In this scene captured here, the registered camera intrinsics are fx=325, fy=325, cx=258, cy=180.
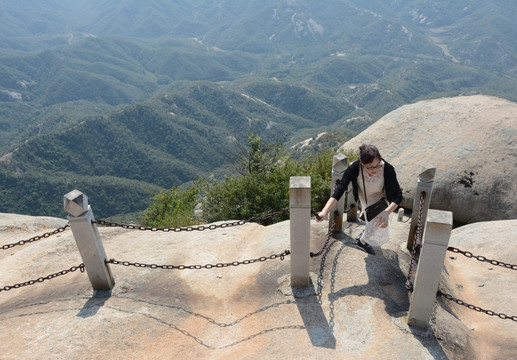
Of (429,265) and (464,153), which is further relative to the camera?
(464,153)

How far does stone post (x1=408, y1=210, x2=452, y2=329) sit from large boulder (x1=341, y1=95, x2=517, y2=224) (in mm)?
10438

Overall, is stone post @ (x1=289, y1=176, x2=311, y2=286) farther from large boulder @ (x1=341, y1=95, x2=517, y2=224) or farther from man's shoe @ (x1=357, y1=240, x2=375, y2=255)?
large boulder @ (x1=341, y1=95, x2=517, y2=224)

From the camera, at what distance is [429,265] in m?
5.05

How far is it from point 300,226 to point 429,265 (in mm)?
2209

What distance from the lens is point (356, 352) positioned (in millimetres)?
5227

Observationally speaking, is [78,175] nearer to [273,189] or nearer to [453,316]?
[273,189]

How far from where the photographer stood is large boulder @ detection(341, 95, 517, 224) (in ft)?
45.5

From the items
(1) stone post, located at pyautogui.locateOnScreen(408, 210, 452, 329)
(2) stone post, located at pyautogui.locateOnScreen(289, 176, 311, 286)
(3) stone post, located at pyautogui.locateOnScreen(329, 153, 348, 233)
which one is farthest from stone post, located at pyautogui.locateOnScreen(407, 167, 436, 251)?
(2) stone post, located at pyautogui.locateOnScreen(289, 176, 311, 286)

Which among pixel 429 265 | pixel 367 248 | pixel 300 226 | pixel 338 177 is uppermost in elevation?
pixel 338 177

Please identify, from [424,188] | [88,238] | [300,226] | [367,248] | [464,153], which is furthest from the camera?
[464,153]

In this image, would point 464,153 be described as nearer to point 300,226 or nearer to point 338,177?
point 338,177

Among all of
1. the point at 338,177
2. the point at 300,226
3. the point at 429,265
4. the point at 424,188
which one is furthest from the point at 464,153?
the point at 300,226

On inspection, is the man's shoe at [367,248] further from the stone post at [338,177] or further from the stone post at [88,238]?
the stone post at [88,238]

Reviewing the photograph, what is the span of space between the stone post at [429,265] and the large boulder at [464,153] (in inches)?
411
